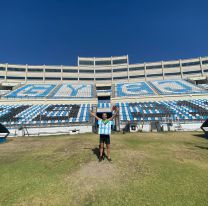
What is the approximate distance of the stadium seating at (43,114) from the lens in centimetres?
2228

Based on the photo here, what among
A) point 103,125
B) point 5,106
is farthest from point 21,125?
point 103,125

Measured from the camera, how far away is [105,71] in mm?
52844

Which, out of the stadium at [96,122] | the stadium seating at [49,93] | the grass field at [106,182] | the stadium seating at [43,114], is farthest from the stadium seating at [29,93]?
the grass field at [106,182]

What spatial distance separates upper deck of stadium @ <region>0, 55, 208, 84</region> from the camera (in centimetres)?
4762

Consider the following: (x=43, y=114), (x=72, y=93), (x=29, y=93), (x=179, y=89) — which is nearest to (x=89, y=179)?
(x=43, y=114)

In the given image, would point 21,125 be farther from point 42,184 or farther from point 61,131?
point 42,184

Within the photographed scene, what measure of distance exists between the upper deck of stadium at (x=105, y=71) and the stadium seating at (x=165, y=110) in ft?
75.0

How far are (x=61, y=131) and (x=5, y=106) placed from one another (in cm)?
1567

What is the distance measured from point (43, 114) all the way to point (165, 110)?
22.2 m

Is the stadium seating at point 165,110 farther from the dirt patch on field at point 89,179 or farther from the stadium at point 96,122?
the dirt patch on field at point 89,179

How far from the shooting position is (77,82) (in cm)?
5041

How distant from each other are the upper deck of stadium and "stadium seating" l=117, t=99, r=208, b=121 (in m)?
22.8

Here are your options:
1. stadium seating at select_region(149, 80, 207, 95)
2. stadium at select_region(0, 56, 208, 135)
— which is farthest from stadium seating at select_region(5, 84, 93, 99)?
stadium seating at select_region(149, 80, 207, 95)

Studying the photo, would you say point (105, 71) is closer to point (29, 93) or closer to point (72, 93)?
point (72, 93)
